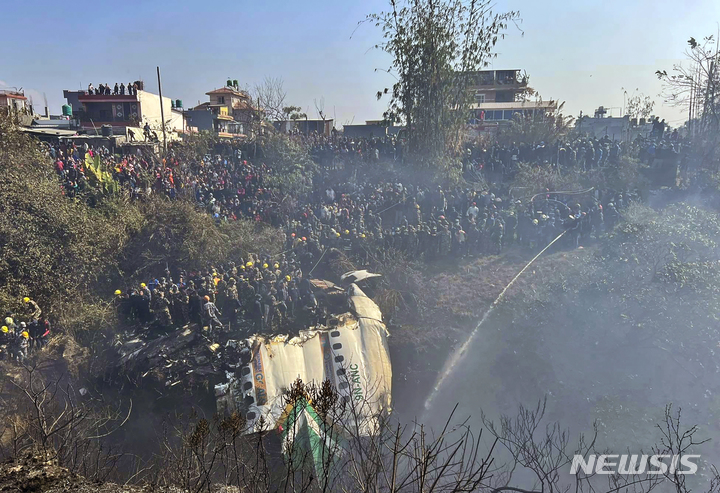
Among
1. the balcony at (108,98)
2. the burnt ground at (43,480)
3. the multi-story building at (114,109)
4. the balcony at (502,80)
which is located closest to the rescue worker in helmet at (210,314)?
the burnt ground at (43,480)

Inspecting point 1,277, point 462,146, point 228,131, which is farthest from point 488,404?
point 228,131

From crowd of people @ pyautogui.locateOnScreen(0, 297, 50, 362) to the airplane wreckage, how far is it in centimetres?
226

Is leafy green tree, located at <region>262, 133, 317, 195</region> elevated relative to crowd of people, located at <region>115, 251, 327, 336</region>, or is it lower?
elevated

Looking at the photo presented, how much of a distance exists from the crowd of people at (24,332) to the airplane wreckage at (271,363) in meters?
2.26

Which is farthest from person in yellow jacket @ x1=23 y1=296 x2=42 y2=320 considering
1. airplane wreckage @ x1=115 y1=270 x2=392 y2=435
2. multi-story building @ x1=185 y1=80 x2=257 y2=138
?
multi-story building @ x1=185 y1=80 x2=257 y2=138

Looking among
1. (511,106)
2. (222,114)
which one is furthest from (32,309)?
(511,106)

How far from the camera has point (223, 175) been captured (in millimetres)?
24234

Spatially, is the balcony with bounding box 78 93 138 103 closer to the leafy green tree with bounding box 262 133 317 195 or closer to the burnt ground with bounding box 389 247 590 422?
the leafy green tree with bounding box 262 133 317 195

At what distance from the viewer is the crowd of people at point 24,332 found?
14188 mm

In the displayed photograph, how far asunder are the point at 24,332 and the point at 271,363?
7291mm

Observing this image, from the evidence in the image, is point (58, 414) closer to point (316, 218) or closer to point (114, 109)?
point (316, 218)

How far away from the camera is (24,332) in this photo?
14.2 metres

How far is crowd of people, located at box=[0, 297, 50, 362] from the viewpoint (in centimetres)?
1419

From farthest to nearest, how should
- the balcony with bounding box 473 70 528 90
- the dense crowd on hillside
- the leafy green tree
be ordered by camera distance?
1. the balcony with bounding box 473 70 528 90
2. the leafy green tree
3. the dense crowd on hillside
